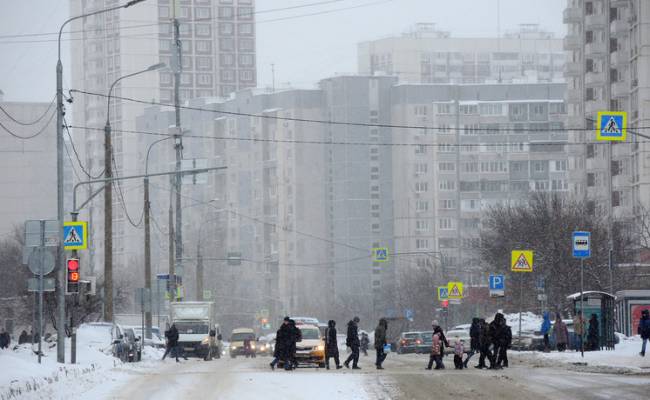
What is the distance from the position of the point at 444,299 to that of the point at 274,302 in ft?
321

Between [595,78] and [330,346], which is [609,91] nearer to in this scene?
[595,78]

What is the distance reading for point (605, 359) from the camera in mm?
39062

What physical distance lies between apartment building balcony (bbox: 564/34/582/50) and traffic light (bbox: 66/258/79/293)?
83.4m

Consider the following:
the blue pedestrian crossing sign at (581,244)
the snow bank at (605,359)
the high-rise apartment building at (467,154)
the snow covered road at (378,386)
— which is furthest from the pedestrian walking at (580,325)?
the high-rise apartment building at (467,154)

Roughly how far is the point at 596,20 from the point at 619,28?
5794 mm

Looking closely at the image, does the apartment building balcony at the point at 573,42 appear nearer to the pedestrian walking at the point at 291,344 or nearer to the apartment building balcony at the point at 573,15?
the apartment building balcony at the point at 573,15

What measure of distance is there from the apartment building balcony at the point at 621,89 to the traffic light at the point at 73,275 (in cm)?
7111

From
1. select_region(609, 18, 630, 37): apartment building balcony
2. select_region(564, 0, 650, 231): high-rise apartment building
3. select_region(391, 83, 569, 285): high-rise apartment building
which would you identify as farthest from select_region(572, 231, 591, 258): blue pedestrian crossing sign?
select_region(391, 83, 569, 285): high-rise apartment building

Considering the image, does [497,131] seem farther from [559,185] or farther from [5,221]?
[5,221]

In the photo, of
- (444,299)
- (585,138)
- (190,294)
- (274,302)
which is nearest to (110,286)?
(444,299)

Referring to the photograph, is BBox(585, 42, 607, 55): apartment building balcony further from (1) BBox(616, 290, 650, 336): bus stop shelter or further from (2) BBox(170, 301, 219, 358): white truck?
(1) BBox(616, 290, 650, 336): bus stop shelter

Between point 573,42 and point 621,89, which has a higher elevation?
point 573,42

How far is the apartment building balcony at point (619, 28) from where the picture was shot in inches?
4146

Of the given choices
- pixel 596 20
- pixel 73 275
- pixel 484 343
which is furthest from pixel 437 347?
pixel 596 20
